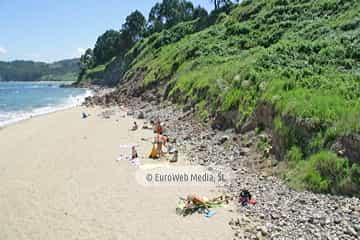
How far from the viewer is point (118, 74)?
313 ft

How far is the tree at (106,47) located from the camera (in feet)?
393

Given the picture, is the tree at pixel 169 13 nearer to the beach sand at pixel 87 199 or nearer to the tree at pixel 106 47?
the tree at pixel 106 47

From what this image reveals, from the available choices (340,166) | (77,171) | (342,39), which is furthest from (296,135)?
(342,39)

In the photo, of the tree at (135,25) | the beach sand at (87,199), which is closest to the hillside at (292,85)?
the beach sand at (87,199)

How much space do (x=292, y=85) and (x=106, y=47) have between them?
114092 mm

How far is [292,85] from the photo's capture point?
18.0 metres

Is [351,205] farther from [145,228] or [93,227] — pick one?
[93,227]

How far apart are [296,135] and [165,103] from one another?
2160 cm

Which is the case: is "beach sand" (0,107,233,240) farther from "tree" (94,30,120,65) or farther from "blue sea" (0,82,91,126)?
"tree" (94,30,120,65)

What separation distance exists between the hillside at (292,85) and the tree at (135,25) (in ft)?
216

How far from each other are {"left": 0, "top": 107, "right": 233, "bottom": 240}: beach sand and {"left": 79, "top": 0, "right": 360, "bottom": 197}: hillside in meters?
3.96

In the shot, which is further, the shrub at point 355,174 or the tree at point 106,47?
the tree at point 106,47

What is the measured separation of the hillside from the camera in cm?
1270

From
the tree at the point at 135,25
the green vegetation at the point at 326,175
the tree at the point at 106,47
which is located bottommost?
the green vegetation at the point at 326,175
